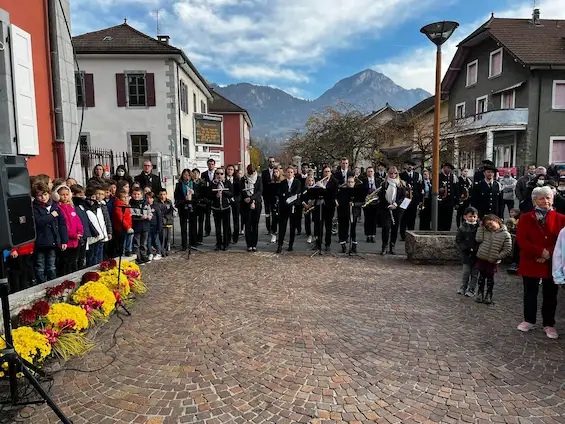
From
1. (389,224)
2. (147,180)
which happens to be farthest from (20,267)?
(389,224)

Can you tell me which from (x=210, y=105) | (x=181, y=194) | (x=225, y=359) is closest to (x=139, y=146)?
(x=181, y=194)

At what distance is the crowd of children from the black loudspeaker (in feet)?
7.24

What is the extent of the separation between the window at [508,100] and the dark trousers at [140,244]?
2661cm

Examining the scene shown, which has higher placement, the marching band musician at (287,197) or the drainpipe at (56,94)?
the drainpipe at (56,94)

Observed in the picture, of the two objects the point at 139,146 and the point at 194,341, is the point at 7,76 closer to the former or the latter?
the point at 194,341

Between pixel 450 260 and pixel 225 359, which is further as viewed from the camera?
pixel 450 260

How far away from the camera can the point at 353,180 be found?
9297 mm

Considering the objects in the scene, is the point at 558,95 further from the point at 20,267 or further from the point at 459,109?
the point at 20,267

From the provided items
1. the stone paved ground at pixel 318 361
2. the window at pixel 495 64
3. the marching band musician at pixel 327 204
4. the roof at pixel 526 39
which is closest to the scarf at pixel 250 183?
the marching band musician at pixel 327 204

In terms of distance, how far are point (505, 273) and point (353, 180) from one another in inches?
142

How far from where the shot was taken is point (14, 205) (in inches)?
119

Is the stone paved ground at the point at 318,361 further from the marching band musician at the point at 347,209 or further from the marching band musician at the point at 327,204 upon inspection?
the marching band musician at the point at 327,204

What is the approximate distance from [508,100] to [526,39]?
408 centimetres

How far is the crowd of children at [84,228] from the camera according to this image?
19.4 feet
